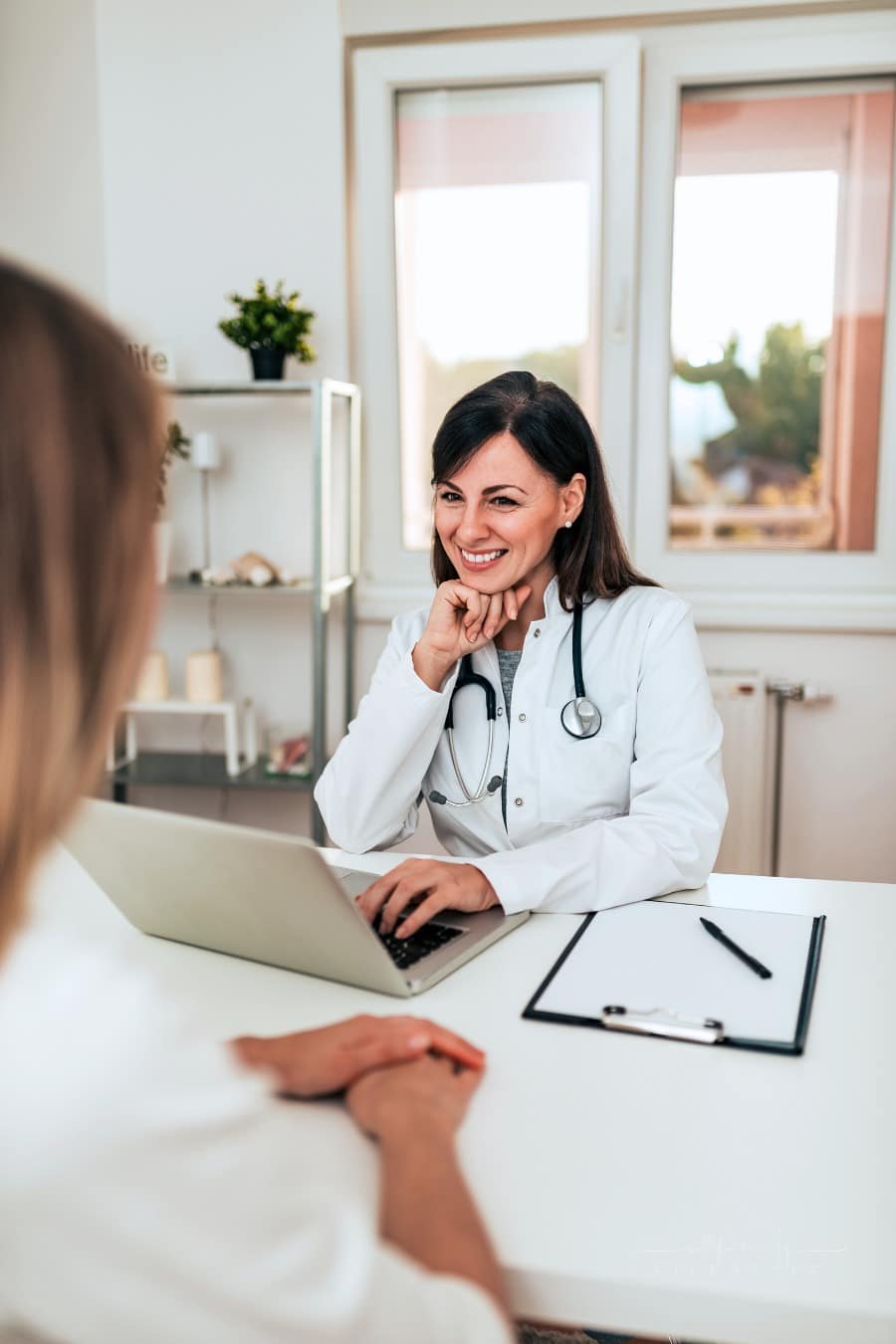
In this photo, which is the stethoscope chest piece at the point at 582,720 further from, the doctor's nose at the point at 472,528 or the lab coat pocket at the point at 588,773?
the doctor's nose at the point at 472,528

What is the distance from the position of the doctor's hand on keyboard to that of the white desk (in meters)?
0.10

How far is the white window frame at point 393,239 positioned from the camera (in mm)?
2639

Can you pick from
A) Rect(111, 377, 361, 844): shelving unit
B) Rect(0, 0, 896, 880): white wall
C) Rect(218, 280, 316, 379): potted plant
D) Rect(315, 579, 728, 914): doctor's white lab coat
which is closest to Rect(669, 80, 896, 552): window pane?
Rect(0, 0, 896, 880): white wall

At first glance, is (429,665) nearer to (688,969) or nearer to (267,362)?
(688,969)

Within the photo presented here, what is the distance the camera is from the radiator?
2.72 m

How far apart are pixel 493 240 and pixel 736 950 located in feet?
7.17

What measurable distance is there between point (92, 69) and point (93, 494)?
280 centimetres

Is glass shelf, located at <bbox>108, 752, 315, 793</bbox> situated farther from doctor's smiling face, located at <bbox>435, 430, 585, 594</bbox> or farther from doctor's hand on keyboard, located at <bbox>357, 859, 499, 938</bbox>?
doctor's hand on keyboard, located at <bbox>357, 859, 499, 938</bbox>

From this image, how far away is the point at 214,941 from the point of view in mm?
1148

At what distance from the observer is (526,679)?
5.49 ft

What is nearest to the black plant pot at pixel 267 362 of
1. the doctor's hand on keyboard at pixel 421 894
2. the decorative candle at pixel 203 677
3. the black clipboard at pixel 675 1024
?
the decorative candle at pixel 203 677

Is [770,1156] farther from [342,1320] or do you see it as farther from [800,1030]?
[342,1320]

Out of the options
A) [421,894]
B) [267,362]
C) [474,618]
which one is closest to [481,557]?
[474,618]

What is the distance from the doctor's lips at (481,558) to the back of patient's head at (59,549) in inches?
46.3
